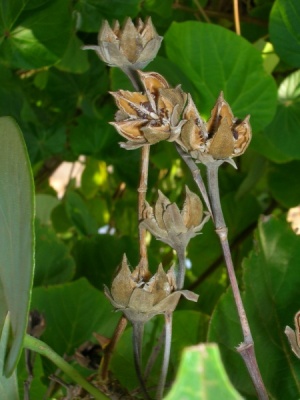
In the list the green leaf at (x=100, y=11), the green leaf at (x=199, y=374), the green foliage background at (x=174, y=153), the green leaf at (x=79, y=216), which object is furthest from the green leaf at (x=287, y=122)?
the green leaf at (x=199, y=374)

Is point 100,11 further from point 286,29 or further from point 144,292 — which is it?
point 144,292

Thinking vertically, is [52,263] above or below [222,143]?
below

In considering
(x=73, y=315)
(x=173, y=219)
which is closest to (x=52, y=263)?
(x=73, y=315)

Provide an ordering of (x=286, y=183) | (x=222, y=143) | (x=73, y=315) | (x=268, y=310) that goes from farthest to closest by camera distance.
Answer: (x=286, y=183), (x=73, y=315), (x=268, y=310), (x=222, y=143)

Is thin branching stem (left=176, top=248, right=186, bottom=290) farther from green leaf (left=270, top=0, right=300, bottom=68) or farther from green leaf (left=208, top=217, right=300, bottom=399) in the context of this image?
green leaf (left=270, top=0, right=300, bottom=68)

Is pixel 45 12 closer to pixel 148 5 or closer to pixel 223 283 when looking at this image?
pixel 148 5

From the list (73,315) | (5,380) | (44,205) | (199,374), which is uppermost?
(199,374)
